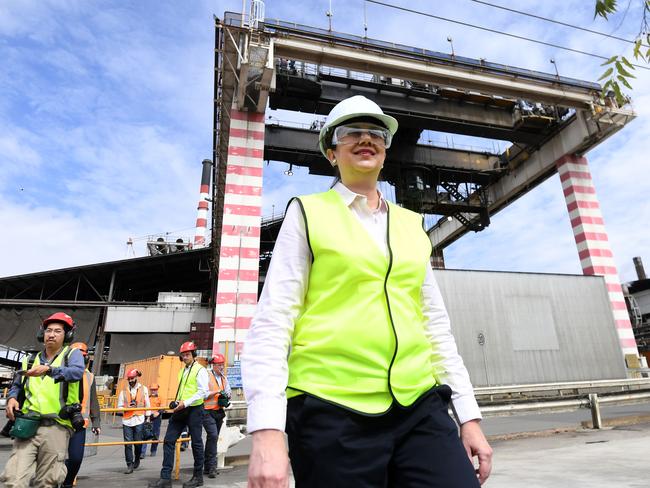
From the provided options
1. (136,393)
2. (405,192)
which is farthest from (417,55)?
(136,393)

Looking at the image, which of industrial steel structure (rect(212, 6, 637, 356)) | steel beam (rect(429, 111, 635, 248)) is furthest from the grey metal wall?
steel beam (rect(429, 111, 635, 248))

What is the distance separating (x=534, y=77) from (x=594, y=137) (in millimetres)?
3454

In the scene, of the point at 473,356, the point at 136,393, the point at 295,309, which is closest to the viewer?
the point at 295,309

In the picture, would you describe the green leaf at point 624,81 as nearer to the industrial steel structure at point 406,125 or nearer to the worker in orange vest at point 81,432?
the worker in orange vest at point 81,432

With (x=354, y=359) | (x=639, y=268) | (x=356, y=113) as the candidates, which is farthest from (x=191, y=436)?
(x=639, y=268)

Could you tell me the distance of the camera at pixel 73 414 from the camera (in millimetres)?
3912

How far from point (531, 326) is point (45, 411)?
1531cm

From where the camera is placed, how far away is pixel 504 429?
7.79m

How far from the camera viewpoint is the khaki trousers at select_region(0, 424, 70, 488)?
3541 mm

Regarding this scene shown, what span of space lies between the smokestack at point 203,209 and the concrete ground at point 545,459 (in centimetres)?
2886

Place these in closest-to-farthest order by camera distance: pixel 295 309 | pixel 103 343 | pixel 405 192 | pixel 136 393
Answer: pixel 295 309 < pixel 136 393 < pixel 405 192 < pixel 103 343

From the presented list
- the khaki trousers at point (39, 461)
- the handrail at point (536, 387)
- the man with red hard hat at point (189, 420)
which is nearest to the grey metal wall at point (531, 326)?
the handrail at point (536, 387)

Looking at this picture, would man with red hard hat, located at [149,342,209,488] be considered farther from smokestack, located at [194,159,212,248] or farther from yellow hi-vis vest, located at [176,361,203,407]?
smokestack, located at [194,159,212,248]

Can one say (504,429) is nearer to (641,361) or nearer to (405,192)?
(641,361)
